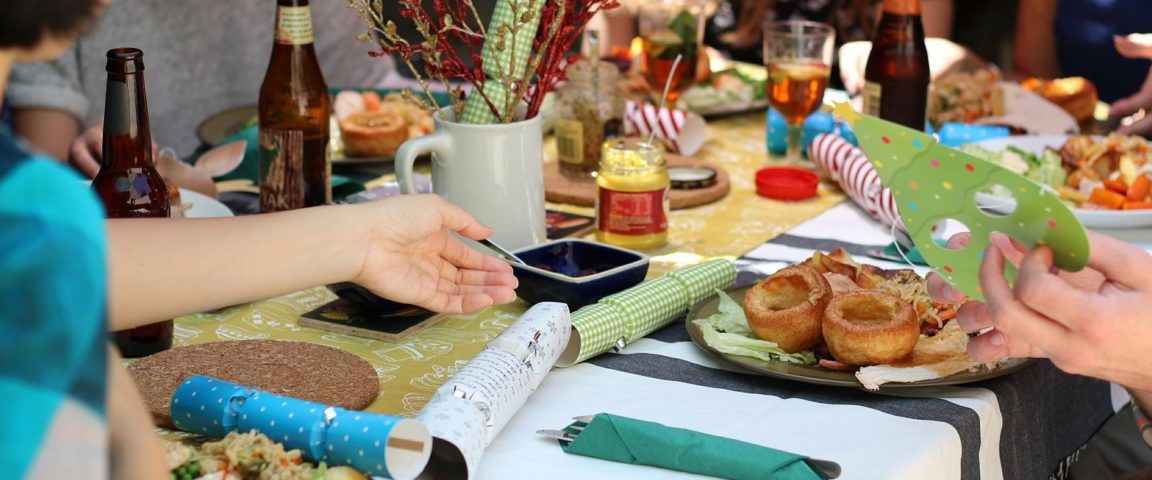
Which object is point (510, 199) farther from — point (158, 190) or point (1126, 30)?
point (1126, 30)

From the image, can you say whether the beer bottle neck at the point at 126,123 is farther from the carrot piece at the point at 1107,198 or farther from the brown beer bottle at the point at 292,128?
the carrot piece at the point at 1107,198

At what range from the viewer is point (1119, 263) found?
0.98m

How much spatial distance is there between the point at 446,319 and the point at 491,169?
25 centimetres

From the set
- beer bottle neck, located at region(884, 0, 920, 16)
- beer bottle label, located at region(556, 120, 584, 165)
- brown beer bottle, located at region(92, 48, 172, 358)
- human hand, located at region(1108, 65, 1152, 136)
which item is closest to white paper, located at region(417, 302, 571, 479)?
brown beer bottle, located at region(92, 48, 172, 358)

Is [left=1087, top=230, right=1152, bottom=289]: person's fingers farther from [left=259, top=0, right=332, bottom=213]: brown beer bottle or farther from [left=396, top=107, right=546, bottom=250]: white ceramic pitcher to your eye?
[left=259, top=0, right=332, bottom=213]: brown beer bottle

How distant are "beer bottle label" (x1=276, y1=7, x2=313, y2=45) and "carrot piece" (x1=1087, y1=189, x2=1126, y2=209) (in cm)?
118

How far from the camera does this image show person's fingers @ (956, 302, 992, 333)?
111cm

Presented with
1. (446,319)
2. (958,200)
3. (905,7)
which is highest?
(905,7)

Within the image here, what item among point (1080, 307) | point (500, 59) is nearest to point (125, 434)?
point (1080, 307)

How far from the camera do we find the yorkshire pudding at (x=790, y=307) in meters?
1.21

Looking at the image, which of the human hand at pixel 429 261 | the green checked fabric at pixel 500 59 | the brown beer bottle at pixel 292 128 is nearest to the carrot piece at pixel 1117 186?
the green checked fabric at pixel 500 59

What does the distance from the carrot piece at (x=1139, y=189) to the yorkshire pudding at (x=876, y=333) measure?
74cm

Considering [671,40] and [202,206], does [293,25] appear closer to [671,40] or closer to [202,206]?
[202,206]

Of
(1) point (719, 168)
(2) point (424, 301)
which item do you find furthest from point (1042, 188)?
(1) point (719, 168)
